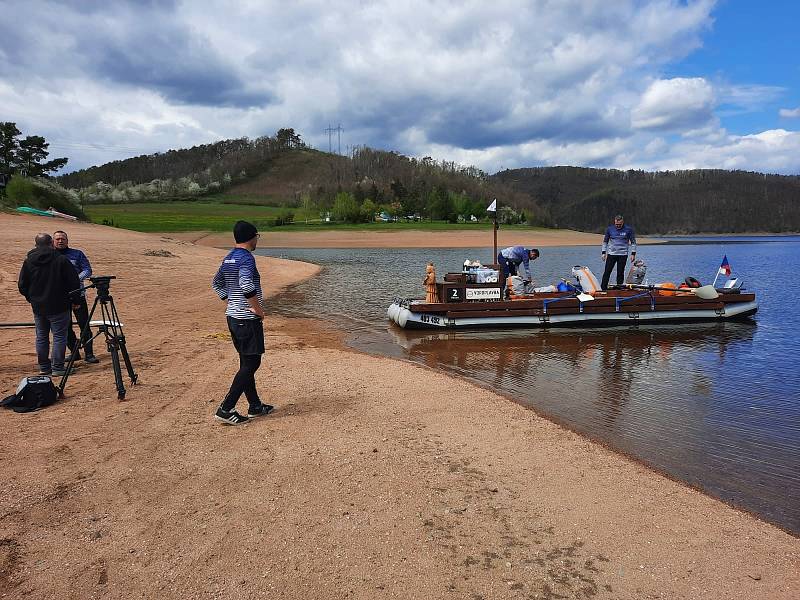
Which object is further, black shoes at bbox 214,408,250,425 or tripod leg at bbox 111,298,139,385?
tripod leg at bbox 111,298,139,385

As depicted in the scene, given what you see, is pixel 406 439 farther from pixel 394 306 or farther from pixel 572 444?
pixel 394 306

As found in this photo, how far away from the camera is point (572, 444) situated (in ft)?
20.9

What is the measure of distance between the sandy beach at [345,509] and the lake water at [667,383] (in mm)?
734

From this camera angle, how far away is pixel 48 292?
7.73m

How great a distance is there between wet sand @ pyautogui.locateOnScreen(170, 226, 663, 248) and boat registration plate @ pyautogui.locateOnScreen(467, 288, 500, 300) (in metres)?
58.0

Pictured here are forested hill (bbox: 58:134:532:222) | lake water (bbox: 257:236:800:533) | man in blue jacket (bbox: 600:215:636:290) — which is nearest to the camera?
lake water (bbox: 257:236:800:533)

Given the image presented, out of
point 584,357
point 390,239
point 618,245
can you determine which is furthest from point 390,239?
point 584,357

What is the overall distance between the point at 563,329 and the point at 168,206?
437ft

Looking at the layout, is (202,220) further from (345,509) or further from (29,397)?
(345,509)

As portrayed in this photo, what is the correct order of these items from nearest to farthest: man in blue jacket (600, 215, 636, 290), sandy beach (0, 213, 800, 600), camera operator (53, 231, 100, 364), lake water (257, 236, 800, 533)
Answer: sandy beach (0, 213, 800, 600)
lake water (257, 236, 800, 533)
camera operator (53, 231, 100, 364)
man in blue jacket (600, 215, 636, 290)

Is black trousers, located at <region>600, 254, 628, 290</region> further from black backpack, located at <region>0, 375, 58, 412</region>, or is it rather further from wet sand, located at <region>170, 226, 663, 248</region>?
wet sand, located at <region>170, 226, 663, 248</region>

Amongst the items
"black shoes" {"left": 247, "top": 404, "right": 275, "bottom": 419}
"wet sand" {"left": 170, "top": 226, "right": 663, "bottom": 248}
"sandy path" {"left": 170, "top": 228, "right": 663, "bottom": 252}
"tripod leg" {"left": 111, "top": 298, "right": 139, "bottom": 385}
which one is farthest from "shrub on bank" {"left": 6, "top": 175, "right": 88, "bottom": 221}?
"black shoes" {"left": 247, "top": 404, "right": 275, "bottom": 419}

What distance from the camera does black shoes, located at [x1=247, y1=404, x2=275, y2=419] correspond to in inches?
263

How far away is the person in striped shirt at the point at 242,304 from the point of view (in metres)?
5.95
